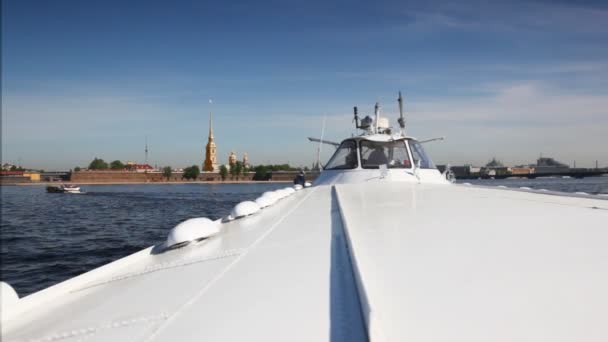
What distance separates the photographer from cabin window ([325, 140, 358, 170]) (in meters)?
8.19

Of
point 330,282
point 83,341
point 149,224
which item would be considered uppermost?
point 330,282

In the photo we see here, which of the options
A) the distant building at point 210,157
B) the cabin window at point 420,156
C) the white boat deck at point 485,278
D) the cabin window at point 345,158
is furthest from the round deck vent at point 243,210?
the distant building at point 210,157

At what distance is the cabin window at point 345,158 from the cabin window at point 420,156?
1239 mm

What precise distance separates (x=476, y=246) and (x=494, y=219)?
0.90 m

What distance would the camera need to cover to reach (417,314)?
42.2 inches

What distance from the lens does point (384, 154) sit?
334 inches

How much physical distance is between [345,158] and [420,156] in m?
1.58

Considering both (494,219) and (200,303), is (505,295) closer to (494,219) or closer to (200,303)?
(200,303)

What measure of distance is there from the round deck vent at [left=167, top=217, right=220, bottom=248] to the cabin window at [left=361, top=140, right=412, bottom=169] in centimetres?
548

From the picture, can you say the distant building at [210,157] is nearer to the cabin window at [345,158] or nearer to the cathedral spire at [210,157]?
the cathedral spire at [210,157]

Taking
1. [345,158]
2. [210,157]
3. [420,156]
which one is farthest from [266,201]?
[210,157]

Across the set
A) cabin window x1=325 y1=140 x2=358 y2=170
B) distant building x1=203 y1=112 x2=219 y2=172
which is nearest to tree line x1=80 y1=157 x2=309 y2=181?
distant building x1=203 y1=112 x2=219 y2=172

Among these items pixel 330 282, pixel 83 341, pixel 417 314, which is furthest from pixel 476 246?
pixel 83 341

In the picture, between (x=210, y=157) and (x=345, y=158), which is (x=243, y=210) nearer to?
(x=345, y=158)
